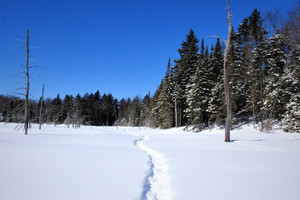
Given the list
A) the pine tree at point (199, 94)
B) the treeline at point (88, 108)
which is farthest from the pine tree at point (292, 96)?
the treeline at point (88, 108)

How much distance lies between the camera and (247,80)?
20812 mm

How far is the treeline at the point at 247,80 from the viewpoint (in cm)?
1471

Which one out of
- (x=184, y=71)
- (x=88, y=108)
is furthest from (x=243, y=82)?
(x=88, y=108)

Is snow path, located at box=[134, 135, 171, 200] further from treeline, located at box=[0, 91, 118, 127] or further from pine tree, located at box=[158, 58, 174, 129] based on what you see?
treeline, located at box=[0, 91, 118, 127]

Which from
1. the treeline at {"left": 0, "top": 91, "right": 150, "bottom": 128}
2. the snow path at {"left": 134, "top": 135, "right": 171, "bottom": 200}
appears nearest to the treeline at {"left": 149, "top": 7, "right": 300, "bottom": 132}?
the snow path at {"left": 134, "top": 135, "right": 171, "bottom": 200}

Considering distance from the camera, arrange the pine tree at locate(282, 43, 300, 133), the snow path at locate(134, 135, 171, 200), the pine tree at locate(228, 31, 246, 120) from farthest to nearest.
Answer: the pine tree at locate(228, 31, 246, 120)
the pine tree at locate(282, 43, 300, 133)
the snow path at locate(134, 135, 171, 200)

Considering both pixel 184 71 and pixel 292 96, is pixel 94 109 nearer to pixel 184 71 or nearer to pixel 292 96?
pixel 184 71

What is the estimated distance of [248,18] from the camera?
86.0ft

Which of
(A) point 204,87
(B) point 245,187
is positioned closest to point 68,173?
(B) point 245,187

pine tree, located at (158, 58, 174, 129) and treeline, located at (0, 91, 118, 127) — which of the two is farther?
treeline, located at (0, 91, 118, 127)

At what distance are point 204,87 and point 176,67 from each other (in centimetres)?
883

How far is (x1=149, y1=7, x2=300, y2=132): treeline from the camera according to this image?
14.7m

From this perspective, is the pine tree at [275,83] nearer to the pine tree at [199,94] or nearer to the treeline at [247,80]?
the treeline at [247,80]

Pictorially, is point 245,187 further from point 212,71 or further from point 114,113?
point 114,113
